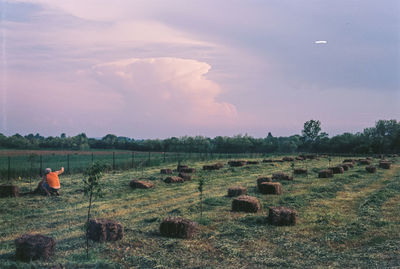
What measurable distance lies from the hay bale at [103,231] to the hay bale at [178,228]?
1450 mm

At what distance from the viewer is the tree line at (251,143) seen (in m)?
84.9

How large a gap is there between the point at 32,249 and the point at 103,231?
2029 millimetres

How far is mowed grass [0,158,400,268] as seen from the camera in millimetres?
9117

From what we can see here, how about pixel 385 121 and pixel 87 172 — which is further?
pixel 385 121

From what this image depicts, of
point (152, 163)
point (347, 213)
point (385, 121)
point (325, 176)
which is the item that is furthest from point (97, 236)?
point (385, 121)

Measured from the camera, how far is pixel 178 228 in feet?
36.3

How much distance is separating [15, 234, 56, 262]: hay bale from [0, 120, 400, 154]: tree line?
2726 inches

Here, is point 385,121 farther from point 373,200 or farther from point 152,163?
point 373,200

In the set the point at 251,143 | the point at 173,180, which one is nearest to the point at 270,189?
the point at 173,180

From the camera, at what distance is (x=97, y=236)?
10133 mm

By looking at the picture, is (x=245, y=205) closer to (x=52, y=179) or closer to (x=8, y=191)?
(x=52, y=179)

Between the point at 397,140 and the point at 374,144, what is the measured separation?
19.3 ft

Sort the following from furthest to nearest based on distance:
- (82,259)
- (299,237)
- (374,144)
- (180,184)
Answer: (374,144) < (180,184) < (299,237) < (82,259)

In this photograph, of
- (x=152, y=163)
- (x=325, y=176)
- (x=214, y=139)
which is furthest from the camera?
(x=214, y=139)
